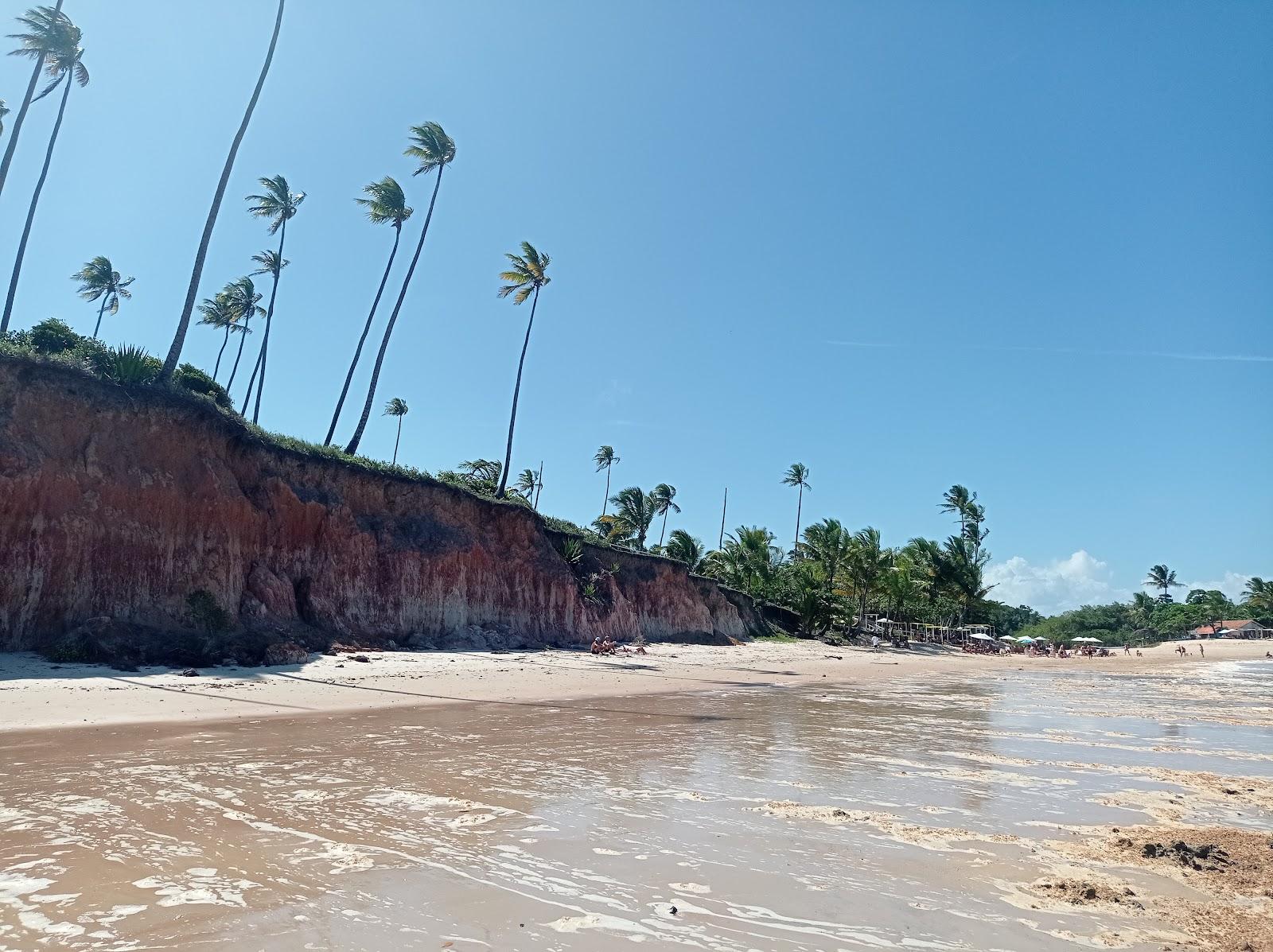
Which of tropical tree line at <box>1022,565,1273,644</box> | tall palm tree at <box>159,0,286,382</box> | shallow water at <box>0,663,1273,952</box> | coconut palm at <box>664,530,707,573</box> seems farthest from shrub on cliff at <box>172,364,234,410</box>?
tropical tree line at <box>1022,565,1273,644</box>

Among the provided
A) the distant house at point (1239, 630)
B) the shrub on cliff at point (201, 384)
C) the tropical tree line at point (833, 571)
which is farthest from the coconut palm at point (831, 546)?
the distant house at point (1239, 630)

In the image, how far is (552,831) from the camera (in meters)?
6.07

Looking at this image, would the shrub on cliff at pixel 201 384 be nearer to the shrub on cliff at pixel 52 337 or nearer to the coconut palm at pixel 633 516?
the shrub on cliff at pixel 52 337

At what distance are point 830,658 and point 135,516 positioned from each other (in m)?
33.9

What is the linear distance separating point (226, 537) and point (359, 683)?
7.44m

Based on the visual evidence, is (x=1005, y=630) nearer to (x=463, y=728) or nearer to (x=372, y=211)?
(x=372, y=211)

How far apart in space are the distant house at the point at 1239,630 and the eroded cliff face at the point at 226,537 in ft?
287

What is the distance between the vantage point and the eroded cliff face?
16672 millimetres

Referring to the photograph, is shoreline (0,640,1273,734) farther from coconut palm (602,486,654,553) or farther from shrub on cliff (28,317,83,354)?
coconut palm (602,486,654,553)

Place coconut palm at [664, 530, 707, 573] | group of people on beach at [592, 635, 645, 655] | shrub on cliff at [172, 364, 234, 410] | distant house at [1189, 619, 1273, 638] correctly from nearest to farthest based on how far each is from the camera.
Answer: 1. shrub on cliff at [172, 364, 234, 410]
2. group of people on beach at [592, 635, 645, 655]
3. coconut palm at [664, 530, 707, 573]
4. distant house at [1189, 619, 1273, 638]

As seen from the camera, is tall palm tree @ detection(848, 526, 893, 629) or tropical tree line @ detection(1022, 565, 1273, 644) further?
tropical tree line @ detection(1022, 565, 1273, 644)

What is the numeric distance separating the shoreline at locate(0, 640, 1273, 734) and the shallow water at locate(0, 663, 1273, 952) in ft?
4.62

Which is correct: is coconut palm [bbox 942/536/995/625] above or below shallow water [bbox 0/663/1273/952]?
above

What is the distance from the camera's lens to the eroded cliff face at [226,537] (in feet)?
54.7
